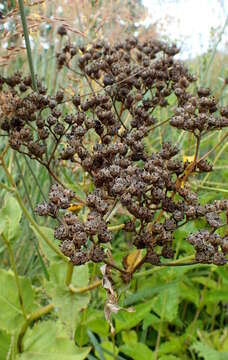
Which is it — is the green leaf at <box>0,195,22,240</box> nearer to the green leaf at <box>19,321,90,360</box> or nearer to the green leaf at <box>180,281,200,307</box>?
the green leaf at <box>19,321,90,360</box>

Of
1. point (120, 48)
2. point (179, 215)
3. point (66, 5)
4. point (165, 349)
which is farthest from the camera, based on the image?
point (66, 5)

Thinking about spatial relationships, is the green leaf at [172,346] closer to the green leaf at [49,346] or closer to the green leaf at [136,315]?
the green leaf at [136,315]

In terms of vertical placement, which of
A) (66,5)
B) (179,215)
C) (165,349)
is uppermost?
(66,5)

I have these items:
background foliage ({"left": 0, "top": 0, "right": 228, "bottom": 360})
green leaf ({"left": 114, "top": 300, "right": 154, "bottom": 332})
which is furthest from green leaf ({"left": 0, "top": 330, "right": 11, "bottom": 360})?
green leaf ({"left": 114, "top": 300, "right": 154, "bottom": 332})

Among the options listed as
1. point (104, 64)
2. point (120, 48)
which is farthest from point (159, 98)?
point (120, 48)

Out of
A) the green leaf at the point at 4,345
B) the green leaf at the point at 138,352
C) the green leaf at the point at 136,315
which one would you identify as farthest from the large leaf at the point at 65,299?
the green leaf at the point at 138,352

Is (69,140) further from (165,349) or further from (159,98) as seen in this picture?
(165,349)

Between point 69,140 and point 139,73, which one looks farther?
point 139,73
